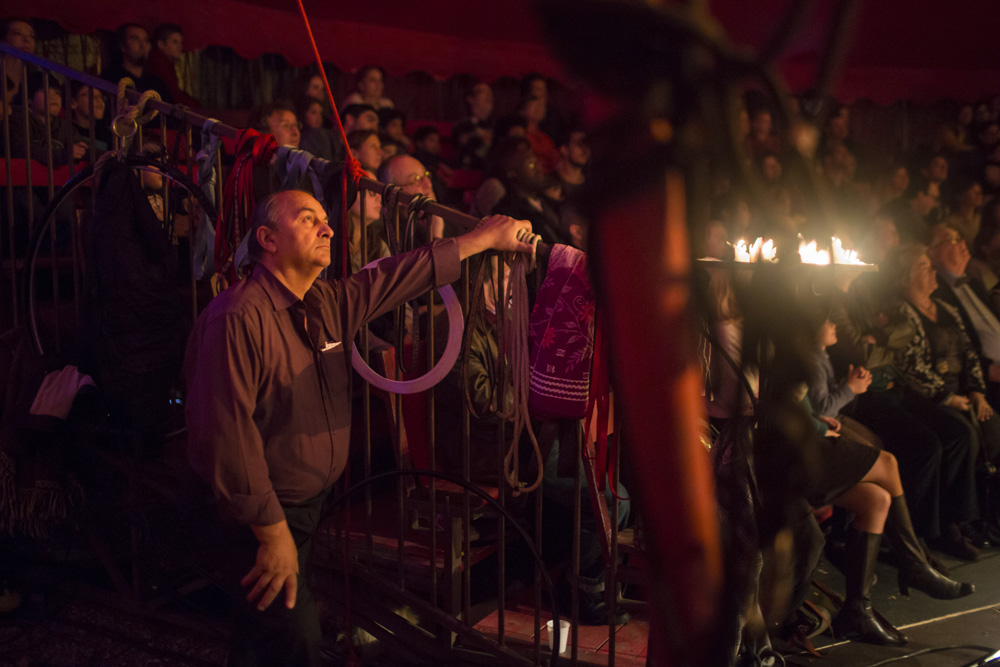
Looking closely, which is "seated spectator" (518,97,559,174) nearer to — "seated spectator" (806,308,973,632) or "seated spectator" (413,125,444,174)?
"seated spectator" (413,125,444,174)

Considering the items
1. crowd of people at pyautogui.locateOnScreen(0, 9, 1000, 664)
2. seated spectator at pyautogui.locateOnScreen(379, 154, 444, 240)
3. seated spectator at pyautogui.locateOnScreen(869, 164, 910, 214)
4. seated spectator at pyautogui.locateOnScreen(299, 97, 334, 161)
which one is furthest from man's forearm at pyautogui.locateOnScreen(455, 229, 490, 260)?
seated spectator at pyautogui.locateOnScreen(869, 164, 910, 214)

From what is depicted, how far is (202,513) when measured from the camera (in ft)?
8.37

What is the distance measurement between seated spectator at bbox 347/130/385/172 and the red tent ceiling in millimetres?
2738

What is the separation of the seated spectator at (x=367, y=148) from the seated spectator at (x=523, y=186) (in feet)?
2.79

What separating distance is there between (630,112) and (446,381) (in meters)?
2.65

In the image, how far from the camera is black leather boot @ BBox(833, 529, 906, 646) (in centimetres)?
A: 363

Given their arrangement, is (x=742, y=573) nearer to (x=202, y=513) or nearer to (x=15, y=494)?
(x=202, y=513)

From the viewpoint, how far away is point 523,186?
5.55m

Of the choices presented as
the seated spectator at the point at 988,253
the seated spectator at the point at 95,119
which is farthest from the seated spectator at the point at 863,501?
the seated spectator at the point at 95,119

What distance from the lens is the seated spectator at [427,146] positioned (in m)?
6.61

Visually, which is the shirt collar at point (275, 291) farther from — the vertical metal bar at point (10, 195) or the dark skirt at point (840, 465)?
the dark skirt at point (840, 465)

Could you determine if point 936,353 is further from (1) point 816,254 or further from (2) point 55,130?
(2) point 55,130

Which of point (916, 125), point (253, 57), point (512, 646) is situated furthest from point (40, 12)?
point (916, 125)

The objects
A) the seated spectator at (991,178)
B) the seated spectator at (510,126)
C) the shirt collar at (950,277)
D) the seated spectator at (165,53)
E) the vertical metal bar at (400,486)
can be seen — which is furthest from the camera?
the seated spectator at (991,178)
